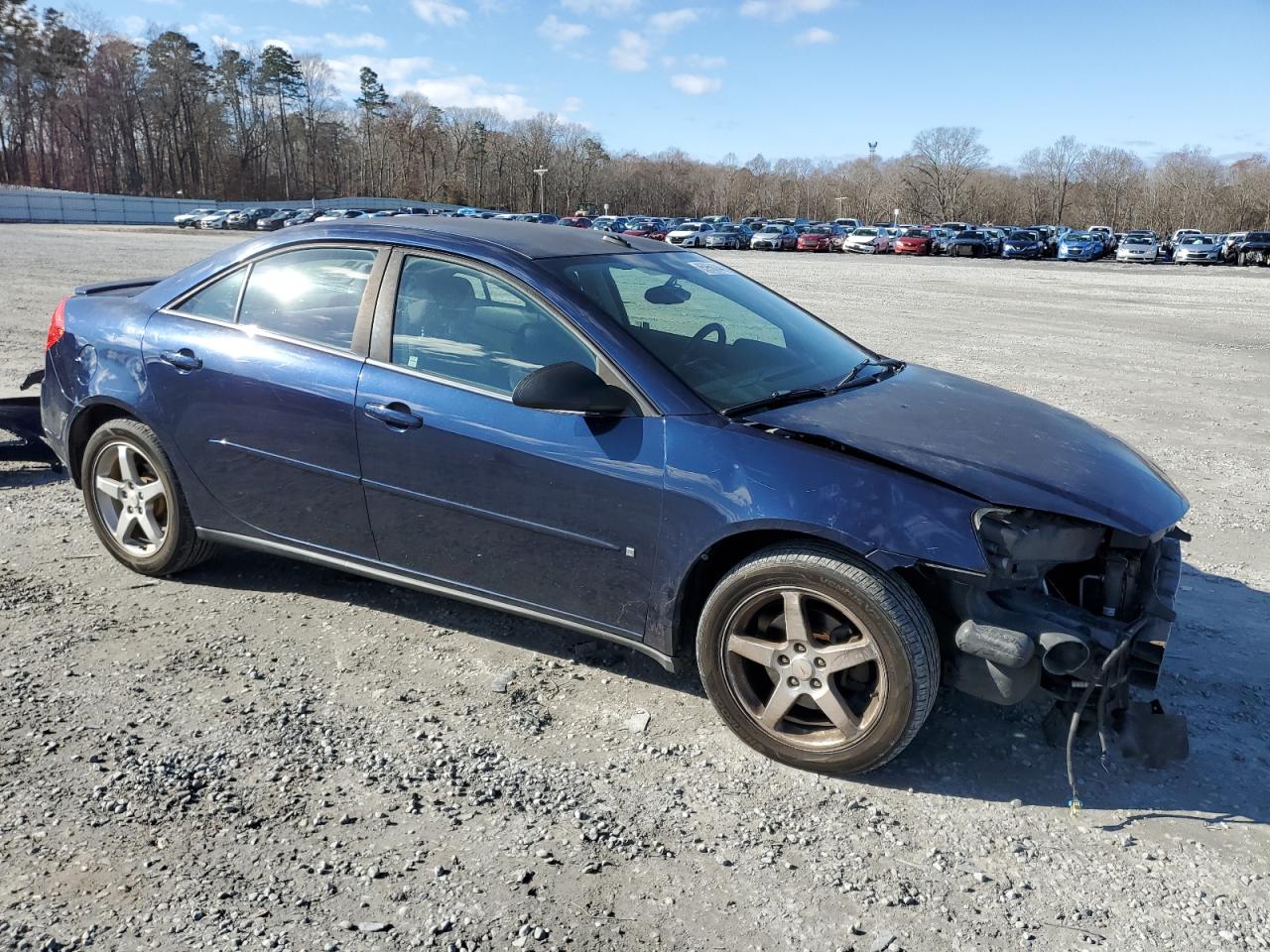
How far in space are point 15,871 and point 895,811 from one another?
2510 millimetres

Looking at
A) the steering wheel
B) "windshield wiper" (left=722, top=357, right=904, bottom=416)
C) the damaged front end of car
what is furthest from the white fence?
the damaged front end of car

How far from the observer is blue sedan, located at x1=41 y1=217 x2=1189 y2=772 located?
3.05 meters

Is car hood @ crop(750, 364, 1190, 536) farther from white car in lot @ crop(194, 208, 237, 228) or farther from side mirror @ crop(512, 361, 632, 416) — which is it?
white car in lot @ crop(194, 208, 237, 228)

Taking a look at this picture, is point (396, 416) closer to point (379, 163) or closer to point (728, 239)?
point (728, 239)

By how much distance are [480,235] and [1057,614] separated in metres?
2.58

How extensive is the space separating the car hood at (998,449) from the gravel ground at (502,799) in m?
0.88

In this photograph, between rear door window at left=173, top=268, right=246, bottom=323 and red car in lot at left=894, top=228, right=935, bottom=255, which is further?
red car in lot at left=894, top=228, right=935, bottom=255

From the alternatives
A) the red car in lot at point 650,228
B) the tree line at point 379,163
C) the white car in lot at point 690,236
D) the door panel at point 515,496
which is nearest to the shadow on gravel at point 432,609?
the door panel at point 515,496

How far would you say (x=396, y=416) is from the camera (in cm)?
370

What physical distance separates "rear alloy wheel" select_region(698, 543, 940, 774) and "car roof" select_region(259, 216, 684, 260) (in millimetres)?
1610

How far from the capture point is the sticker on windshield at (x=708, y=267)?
4.62 metres

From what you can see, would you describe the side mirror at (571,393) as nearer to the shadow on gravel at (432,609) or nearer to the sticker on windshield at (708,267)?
the shadow on gravel at (432,609)

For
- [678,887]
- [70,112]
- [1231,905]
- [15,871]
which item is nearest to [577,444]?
[678,887]

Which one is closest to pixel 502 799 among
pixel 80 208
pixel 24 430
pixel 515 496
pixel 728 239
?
pixel 515 496
